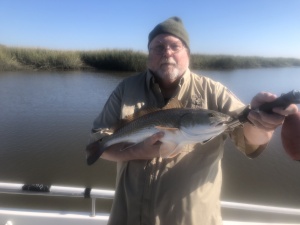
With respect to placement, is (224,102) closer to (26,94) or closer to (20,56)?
(26,94)

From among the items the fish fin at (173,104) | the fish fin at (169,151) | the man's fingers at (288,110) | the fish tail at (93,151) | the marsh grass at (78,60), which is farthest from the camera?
the marsh grass at (78,60)

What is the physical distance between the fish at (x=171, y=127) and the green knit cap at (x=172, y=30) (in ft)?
2.33

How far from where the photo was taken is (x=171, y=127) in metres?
2.40

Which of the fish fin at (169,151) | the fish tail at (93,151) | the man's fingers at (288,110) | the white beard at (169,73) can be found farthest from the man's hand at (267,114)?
the fish tail at (93,151)

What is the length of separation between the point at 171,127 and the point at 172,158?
26cm

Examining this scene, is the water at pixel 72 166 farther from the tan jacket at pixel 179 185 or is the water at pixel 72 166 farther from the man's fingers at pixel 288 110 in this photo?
the man's fingers at pixel 288 110

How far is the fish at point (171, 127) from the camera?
7.34 ft

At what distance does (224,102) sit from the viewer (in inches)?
99.7

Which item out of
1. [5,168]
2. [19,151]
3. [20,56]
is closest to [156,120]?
[5,168]

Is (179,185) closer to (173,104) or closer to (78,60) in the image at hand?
(173,104)

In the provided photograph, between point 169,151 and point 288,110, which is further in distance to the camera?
point 169,151

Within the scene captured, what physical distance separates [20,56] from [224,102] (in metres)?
29.0

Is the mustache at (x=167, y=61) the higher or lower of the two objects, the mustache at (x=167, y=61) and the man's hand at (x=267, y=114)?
the higher

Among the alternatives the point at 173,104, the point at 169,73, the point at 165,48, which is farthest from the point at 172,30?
the point at 173,104
